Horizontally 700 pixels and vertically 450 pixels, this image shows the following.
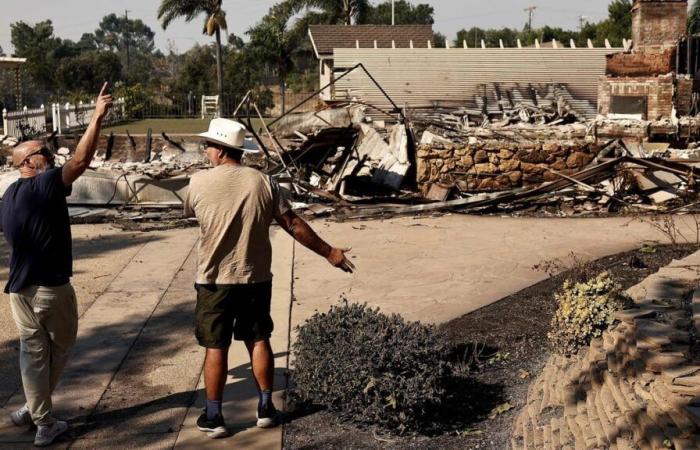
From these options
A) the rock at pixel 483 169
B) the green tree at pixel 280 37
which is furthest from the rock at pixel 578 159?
the green tree at pixel 280 37

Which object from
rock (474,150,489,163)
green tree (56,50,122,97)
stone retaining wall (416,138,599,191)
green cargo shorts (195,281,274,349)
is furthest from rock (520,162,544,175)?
green tree (56,50,122,97)

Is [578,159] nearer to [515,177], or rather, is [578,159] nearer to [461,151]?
[515,177]

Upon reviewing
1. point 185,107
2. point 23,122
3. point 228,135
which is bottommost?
point 23,122

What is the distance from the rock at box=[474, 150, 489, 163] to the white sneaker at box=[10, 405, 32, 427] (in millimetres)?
10078

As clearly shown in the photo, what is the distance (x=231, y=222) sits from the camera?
477cm

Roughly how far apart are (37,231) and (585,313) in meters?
3.27

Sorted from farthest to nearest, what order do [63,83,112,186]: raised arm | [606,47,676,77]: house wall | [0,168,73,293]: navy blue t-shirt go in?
1. [606,47,676,77]: house wall
2. [0,168,73,293]: navy blue t-shirt
3. [63,83,112,186]: raised arm

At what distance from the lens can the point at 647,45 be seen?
62.7 feet

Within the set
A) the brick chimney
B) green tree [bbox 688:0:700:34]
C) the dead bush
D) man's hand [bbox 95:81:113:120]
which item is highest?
green tree [bbox 688:0:700:34]

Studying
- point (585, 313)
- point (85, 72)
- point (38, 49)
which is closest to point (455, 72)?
point (585, 313)

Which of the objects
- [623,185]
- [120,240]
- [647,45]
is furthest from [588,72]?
[120,240]

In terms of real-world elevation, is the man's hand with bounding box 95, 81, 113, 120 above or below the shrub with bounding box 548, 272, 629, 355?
above

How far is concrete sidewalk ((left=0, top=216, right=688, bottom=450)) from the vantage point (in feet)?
17.2

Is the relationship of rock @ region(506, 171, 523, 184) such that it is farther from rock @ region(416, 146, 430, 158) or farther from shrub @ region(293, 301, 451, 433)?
shrub @ region(293, 301, 451, 433)
